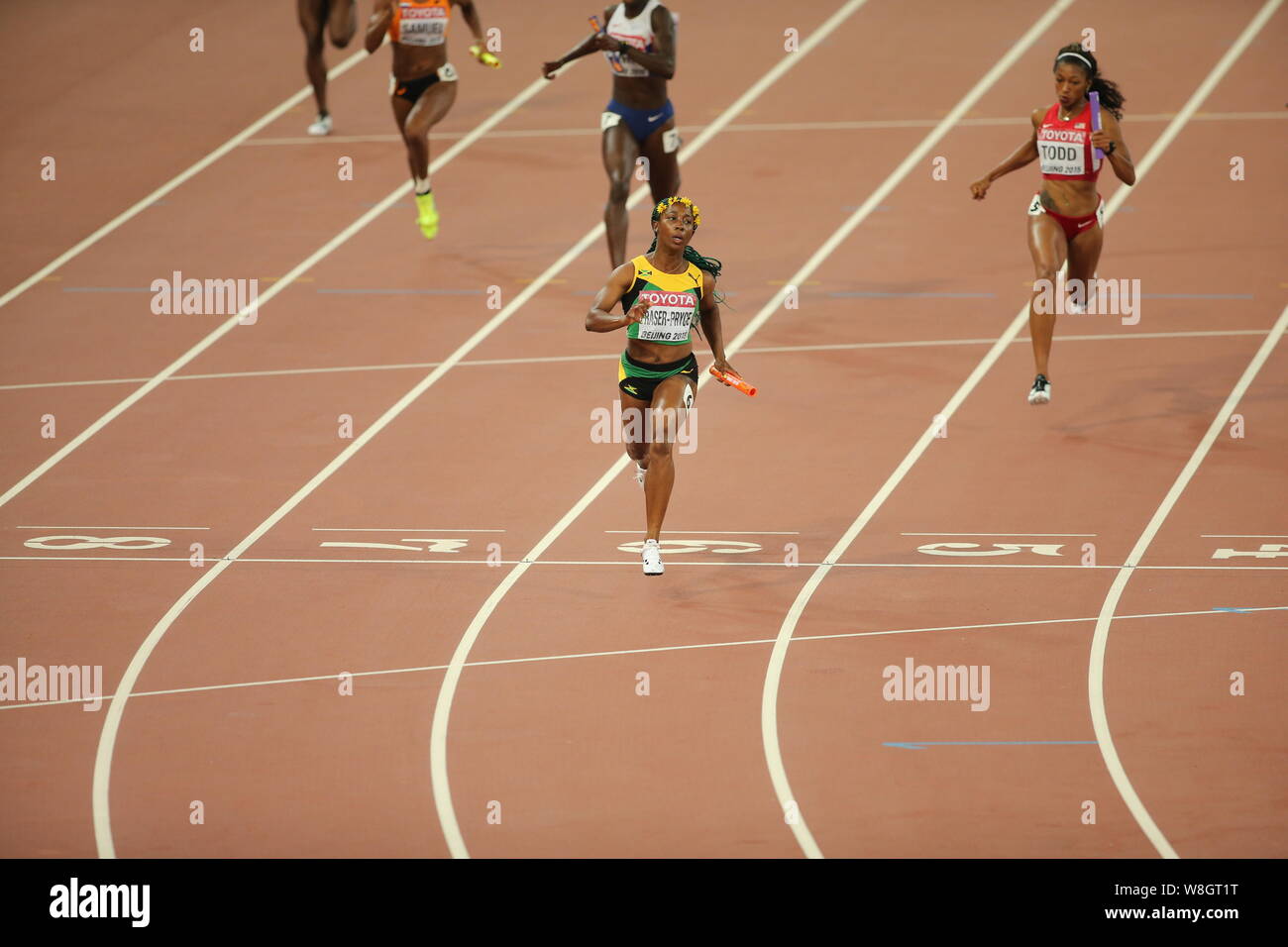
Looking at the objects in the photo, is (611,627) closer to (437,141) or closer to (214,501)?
(214,501)

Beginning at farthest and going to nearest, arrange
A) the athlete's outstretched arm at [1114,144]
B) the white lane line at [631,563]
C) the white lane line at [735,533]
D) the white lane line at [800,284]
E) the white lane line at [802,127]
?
the white lane line at [802,127]
the athlete's outstretched arm at [1114,144]
the white lane line at [735,533]
the white lane line at [631,563]
the white lane line at [800,284]

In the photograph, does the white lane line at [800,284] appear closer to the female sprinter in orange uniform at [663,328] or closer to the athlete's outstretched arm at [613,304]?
the female sprinter in orange uniform at [663,328]

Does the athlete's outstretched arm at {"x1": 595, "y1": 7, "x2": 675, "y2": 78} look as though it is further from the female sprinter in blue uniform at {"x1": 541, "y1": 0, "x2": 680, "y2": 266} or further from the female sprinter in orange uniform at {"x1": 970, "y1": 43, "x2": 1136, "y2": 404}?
the female sprinter in orange uniform at {"x1": 970, "y1": 43, "x2": 1136, "y2": 404}

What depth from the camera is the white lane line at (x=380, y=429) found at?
926 centimetres

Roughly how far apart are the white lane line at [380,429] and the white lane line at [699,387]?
0.03 metres

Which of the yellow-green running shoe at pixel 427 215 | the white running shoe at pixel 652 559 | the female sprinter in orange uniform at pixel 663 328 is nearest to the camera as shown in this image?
the female sprinter in orange uniform at pixel 663 328

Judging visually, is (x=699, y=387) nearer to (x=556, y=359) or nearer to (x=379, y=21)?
(x=556, y=359)

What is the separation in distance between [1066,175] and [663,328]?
3938 mm

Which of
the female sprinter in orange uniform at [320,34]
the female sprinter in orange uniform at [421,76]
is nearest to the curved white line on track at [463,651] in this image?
the female sprinter in orange uniform at [421,76]

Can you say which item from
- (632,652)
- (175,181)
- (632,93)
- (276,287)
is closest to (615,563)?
(632,652)

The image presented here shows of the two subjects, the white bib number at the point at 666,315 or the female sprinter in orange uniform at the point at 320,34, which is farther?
the female sprinter in orange uniform at the point at 320,34

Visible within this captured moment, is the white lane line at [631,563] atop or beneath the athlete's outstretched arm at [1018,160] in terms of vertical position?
beneath

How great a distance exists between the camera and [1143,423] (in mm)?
14000

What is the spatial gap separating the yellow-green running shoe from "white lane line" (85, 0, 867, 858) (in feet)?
3.48
